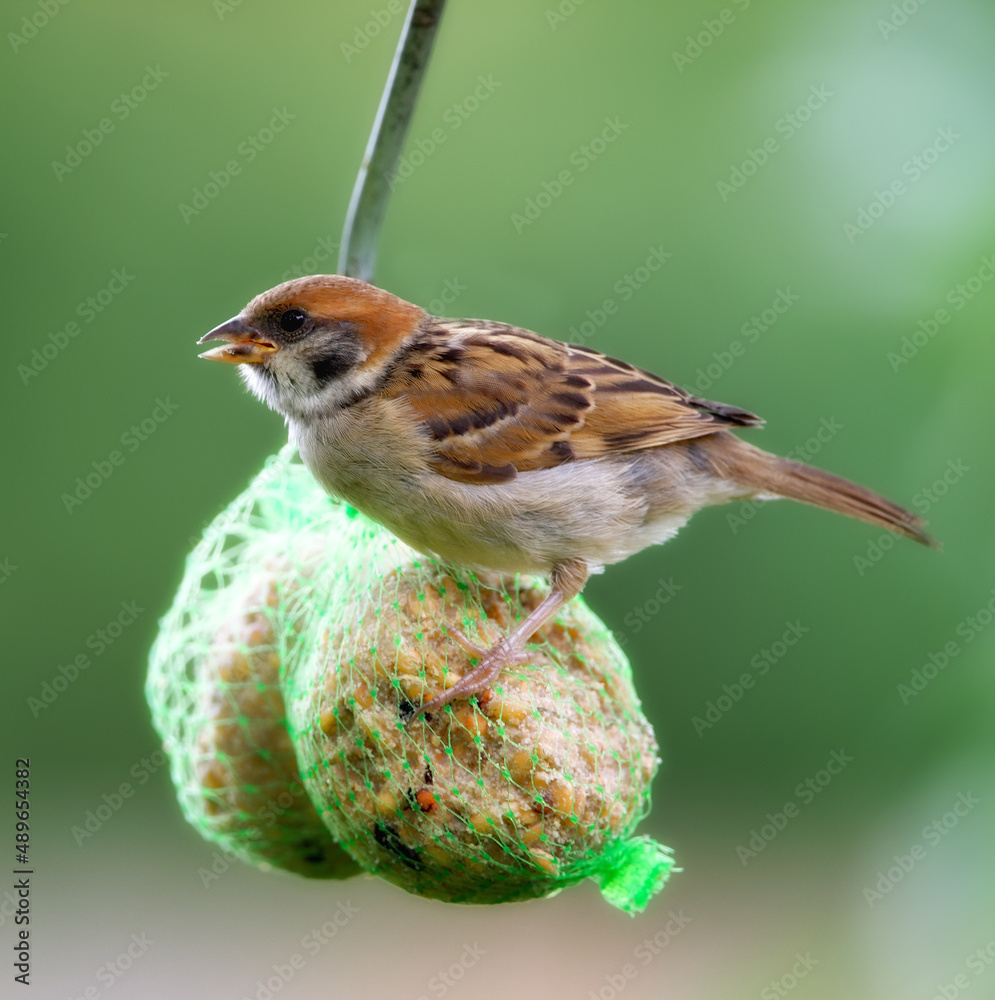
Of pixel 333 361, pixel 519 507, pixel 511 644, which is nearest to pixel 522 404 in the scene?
pixel 519 507

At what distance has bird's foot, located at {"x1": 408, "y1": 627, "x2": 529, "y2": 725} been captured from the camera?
231 centimetres

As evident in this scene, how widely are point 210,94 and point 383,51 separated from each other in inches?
34.0

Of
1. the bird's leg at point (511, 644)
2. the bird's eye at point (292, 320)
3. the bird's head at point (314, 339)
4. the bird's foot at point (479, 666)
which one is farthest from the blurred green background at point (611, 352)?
the bird's foot at point (479, 666)

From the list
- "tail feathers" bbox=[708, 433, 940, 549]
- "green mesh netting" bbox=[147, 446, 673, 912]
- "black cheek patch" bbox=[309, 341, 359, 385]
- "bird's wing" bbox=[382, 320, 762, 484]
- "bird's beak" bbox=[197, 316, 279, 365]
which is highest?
"tail feathers" bbox=[708, 433, 940, 549]

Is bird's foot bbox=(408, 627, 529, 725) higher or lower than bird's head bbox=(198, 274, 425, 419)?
lower

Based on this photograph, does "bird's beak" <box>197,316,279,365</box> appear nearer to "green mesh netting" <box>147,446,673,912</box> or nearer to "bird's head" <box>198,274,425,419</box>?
"bird's head" <box>198,274,425,419</box>

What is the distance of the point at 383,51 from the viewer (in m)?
5.70

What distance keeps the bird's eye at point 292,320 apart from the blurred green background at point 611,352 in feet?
5.47

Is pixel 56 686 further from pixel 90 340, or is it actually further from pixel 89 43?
pixel 89 43

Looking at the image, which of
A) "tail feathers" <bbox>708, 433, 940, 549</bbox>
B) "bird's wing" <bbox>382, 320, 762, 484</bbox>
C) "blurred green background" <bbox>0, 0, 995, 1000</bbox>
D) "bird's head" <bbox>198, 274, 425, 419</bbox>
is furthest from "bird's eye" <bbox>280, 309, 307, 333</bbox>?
"blurred green background" <bbox>0, 0, 995, 1000</bbox>

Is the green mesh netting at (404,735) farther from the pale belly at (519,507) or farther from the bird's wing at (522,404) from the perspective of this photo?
the bird's wing at (522,404)

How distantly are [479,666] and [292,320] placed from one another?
37.7 inches

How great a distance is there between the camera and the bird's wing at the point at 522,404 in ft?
9.30

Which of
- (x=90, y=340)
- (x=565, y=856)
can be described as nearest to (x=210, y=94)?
(x=90, y=340)
